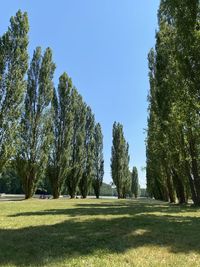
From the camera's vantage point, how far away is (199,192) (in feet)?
75.8

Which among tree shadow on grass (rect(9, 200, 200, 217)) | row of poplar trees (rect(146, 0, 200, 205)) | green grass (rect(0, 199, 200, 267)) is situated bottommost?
green grass (rect(0, 199, 200, 267))

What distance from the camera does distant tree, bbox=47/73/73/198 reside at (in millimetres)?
40219

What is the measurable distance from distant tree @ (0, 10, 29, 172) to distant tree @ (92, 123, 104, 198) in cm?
3417

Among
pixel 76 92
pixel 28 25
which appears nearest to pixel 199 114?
pixel 28 25

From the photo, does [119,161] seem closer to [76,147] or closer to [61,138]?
[76,147]

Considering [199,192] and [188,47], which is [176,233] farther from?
[199,192]

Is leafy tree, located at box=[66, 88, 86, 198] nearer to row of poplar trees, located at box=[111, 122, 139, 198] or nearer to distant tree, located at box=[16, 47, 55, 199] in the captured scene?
distant tree, located at box=[16, 47, 55, 199]

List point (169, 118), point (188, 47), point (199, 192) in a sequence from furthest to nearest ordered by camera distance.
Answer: point (169, 118) → point (199, 192) → point (188, 47)

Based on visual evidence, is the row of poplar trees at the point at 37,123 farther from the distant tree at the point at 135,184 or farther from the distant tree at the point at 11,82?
the distant tree at the point at 135,184

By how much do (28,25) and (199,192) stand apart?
60.3ft

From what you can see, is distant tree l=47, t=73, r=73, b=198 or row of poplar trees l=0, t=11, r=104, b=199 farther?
distant tree l=47, t=73, r=73, b=198

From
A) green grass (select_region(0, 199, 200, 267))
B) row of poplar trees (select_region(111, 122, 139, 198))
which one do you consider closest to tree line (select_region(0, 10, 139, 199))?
row of poplar trees (select_region(111, 122, 139, 198))

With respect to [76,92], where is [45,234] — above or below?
below

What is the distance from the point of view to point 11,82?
2577 cm
